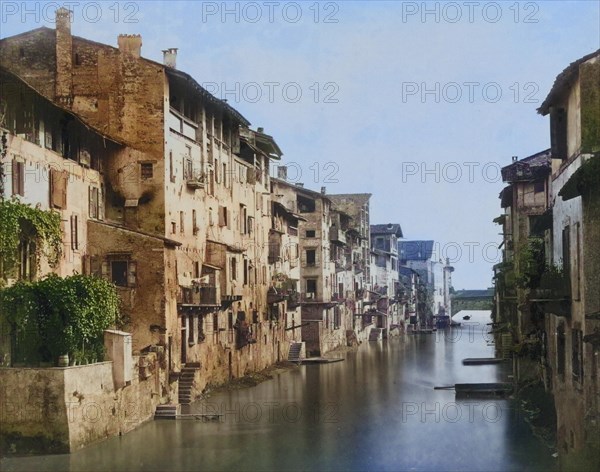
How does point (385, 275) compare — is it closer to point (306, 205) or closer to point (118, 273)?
point (306, 205)

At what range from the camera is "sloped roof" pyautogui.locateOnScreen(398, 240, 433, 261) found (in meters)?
154

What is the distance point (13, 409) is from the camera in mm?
26031

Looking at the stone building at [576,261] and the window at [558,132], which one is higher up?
the window at [558,132]

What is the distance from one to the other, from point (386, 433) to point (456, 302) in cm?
15128

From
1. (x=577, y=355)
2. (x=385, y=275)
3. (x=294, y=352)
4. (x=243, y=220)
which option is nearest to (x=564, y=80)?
(x=577, y=355)

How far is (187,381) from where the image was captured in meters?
38.6

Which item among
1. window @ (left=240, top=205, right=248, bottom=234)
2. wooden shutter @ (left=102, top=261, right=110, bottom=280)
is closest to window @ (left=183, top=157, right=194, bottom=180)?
wooden shutter @ (left=102, top=261, right=110, bottom=280)

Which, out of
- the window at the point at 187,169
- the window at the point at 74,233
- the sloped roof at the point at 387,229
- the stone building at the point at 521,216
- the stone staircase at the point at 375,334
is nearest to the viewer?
the window at the point at 74,233

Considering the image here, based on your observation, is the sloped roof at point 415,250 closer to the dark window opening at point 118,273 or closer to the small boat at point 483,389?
the small boat at point 483,389

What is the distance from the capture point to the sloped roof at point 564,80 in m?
21.1

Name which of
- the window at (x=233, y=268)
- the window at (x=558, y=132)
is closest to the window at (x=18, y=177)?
the window at (x=558, y=132)

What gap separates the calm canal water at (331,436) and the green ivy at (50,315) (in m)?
3.46

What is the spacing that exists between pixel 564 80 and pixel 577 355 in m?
7.04

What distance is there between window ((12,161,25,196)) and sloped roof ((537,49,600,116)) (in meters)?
16.7
